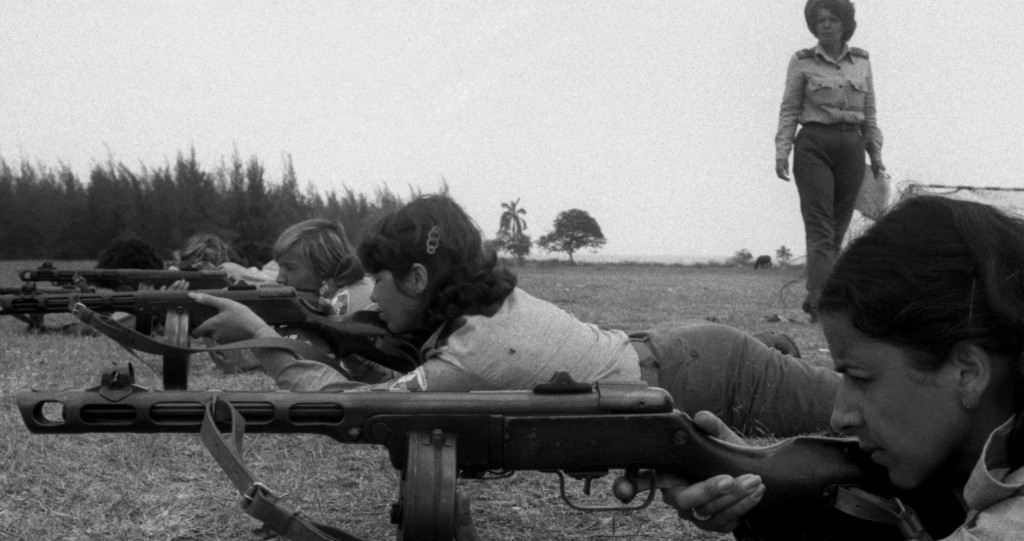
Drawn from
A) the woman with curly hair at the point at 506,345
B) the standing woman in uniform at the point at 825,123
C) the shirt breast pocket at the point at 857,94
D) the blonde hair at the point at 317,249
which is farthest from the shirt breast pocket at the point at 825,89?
the woman with curly hair at the point at 506,345

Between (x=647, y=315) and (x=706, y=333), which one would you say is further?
(x=647, y=315)

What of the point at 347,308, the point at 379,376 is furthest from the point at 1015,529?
the point at 347,308

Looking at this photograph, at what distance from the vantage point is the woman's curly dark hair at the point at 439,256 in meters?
3.79

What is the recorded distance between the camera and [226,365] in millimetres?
6859

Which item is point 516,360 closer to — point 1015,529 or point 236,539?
point 236,539

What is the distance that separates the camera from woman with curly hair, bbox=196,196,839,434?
11.7 ft

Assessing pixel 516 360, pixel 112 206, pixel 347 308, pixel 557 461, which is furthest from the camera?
pixel 112 206

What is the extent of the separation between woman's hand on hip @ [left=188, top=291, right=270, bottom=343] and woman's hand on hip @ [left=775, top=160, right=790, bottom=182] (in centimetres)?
531

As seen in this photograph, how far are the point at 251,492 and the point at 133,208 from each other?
77.8 ft

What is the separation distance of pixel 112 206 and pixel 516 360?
75.6 feet

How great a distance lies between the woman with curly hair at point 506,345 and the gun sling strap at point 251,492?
4.00 feet

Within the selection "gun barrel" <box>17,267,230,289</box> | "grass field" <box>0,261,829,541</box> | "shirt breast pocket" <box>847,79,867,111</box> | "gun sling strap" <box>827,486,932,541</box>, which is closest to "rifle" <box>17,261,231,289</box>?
"gun barrel" <box>17,267,230,289</box>

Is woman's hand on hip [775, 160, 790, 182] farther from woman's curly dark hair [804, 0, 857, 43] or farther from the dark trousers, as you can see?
woman's curly dark hair [804, 0, 857, 43]

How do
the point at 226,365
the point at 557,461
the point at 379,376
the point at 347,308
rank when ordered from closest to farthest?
the point at 557,461, the point at 379,376, the point at 347,308, the point at 226,365
